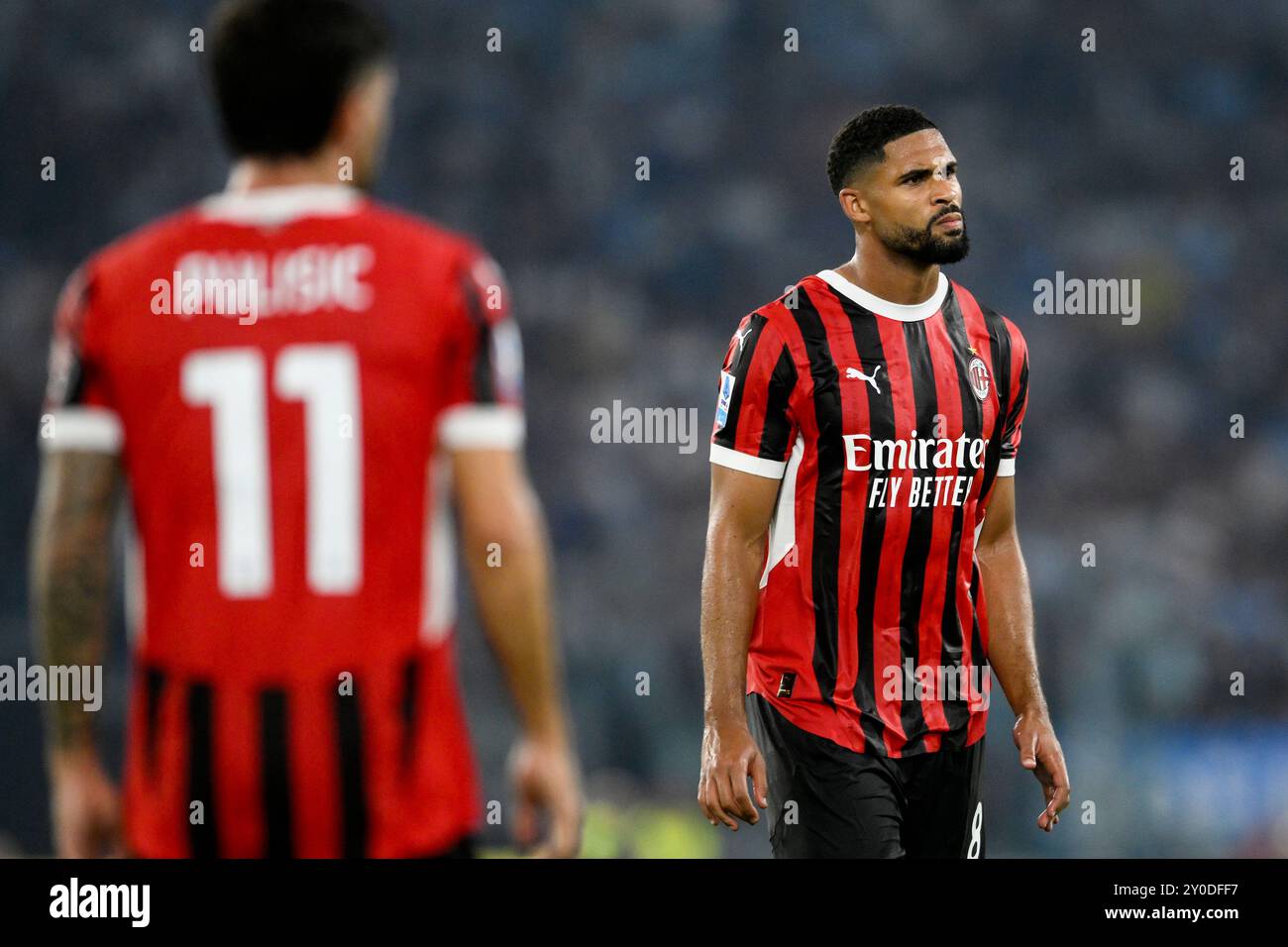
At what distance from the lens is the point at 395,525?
2.24m

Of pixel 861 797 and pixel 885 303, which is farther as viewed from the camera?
pixel 885 303

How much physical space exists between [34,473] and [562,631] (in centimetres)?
299

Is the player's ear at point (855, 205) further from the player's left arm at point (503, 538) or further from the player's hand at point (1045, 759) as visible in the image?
the player's left arm at point (503, 538)

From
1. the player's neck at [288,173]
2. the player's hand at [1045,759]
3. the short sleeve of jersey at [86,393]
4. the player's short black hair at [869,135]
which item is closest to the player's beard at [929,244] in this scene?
the player's short black hair at [869,135]

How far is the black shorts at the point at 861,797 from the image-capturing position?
3.50m

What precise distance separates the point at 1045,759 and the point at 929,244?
1.25 metres

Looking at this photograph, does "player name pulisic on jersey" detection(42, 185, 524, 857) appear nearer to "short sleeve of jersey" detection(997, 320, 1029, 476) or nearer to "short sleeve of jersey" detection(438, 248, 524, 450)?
"short sleeve of jersey" detection(438, 248, 524, 450)

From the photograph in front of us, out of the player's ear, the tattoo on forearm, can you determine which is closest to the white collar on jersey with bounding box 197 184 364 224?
the tattoo on forearm

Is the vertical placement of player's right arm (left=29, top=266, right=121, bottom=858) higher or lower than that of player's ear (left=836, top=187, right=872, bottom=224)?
lower

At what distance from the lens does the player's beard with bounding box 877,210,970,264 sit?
12.2ft

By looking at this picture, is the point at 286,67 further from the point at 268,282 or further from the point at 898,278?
the point at 898,278

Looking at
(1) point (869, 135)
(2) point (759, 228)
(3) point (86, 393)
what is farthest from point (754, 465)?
(2) point (759, 228)

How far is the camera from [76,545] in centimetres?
230
